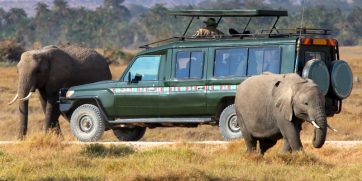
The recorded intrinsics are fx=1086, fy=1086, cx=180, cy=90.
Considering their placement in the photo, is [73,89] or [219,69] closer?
[219,69]

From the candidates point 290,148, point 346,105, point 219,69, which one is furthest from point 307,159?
point 346,105

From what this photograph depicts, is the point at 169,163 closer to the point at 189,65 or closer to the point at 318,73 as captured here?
the point at 318,73

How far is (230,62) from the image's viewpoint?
20172 millimetres

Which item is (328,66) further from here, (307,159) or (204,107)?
(307,159)

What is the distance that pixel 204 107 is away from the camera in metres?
20.4

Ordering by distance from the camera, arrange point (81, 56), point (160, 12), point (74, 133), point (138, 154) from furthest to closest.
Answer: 1. point (160, 12)
2. point (81, 56)
3. point (74, 133)
4. point (138, 154)

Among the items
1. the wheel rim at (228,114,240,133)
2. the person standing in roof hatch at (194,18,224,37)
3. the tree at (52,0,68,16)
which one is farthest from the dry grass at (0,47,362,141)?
the tree at (52,0,68,16)

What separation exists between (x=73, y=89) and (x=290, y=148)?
713cm

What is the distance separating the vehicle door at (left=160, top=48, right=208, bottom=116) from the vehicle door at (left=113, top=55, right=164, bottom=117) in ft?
0.94

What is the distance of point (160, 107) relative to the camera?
68.8ft

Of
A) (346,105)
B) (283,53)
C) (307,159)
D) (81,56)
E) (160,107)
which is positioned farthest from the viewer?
(346,105)

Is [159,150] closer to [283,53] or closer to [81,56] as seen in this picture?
[283,53]

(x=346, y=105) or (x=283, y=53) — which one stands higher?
(x=283, y=53)

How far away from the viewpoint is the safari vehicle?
19375 mm
